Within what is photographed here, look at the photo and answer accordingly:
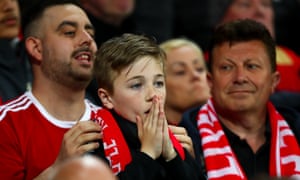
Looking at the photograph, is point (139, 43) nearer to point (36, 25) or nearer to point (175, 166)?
point (175, 166)

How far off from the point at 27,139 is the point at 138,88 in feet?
2.07

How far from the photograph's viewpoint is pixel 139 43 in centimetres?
249

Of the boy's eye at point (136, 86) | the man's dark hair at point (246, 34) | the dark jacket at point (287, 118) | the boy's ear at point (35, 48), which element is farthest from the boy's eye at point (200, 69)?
the boy's eye at point (136, 86)

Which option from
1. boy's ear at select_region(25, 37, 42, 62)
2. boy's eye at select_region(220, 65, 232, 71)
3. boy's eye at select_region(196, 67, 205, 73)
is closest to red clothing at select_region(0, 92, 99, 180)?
boy's ear at select_region(25, 37, 42, 62)

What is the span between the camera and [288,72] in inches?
182

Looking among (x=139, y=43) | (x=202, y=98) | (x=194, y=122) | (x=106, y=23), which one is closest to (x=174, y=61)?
(x=202, y=98)

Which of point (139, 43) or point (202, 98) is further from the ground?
point (139, 43)

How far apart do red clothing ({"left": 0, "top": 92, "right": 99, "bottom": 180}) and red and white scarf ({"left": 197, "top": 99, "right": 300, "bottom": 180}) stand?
648 millimetres

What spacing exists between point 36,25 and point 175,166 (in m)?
1.20

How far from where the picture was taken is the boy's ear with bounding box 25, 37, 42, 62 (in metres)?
3.14

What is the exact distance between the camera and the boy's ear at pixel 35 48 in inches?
124

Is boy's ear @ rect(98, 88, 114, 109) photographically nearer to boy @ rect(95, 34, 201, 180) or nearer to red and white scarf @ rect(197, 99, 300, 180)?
boy @ rect(95, 34, 201, 180)

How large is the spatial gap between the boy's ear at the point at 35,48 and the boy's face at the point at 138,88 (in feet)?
2.61

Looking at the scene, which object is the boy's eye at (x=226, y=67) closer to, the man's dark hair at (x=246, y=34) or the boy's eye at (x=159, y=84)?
the man's dark hair at (x=246, y=34)
